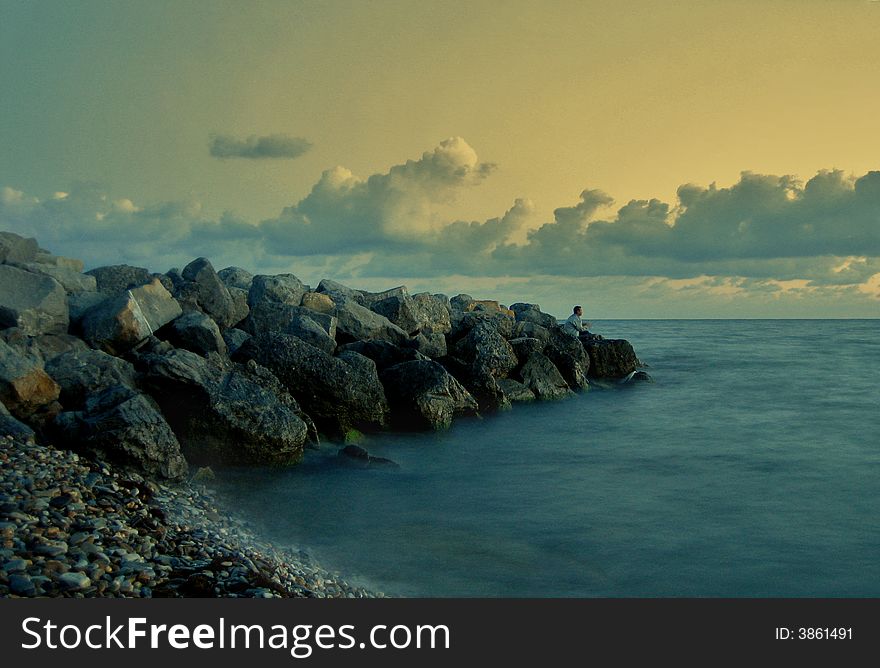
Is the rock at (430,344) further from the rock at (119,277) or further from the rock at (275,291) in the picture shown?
the rock at (119,277)

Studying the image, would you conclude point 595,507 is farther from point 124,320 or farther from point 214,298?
point 214,298

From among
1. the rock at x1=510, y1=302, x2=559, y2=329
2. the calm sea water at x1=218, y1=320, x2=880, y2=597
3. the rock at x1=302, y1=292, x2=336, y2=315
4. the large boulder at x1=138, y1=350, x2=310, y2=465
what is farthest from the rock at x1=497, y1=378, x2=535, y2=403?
the large boulder at x1=138, y1=350, x2=310, y2=465

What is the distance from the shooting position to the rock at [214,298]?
17.2 meters

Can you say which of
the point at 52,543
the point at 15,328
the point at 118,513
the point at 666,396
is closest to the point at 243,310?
the point at 15,328

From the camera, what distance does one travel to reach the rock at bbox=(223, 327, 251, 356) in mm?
15641

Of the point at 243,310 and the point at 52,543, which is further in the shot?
→ the point at 243,310

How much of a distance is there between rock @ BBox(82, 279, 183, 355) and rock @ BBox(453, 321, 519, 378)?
315 inches

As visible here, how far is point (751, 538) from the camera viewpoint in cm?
990

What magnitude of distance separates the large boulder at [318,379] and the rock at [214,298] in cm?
260

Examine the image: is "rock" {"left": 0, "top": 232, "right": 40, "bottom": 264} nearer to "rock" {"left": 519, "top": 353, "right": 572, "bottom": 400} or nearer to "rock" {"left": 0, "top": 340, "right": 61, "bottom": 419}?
"rock" {"left": 0, "top": 340, "right": 61, "bottom": 419}

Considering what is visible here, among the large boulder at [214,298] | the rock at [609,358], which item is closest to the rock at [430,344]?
the large boulder at [214,298]

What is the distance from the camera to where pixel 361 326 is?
62.1ft

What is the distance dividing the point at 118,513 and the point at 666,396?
1905 cm
